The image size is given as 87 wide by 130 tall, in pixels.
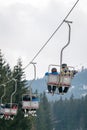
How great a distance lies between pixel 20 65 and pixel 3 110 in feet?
160

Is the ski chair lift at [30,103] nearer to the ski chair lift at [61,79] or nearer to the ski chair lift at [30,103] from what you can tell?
the ski chair lift at [30,103]

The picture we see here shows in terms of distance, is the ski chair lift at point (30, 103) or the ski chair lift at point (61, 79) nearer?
the ski chair lift at point (61, 79)

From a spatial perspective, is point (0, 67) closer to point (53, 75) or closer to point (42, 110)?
point (53, 75)

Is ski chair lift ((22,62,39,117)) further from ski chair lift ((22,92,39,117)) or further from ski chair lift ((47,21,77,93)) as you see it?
ski chair lift ((47,21,77,93))

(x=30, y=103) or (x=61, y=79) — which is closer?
(x=61, y=79)

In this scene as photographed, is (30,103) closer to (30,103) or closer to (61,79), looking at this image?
(30,103)

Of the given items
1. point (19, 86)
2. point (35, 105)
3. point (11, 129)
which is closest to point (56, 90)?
point (35, 105)

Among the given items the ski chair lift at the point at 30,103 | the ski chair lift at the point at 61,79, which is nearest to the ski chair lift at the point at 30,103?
the ski chair lift at the point at 30,103

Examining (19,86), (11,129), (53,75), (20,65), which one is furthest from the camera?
(20,65)

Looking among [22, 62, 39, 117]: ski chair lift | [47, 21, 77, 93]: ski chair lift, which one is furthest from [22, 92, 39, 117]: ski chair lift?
[47, 21, 77, 93]: ski chair lift

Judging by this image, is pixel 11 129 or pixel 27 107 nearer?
pixel 27 107

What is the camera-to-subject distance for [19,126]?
78.2 metres

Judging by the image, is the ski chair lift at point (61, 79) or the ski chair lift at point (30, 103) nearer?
the ski chair lift at point (61, 79)

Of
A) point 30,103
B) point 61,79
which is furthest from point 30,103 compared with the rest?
point 61,79
